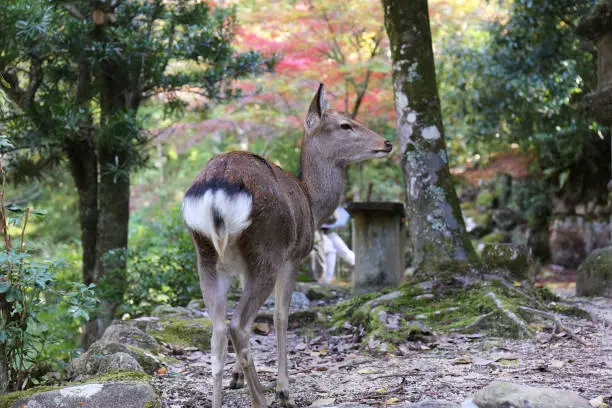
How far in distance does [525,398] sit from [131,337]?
2.82m

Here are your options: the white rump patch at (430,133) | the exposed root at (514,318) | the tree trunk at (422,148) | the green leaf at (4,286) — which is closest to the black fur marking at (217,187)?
the green leaf at (4,286)

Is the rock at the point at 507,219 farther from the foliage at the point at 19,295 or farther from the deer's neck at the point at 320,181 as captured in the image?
the foliage at the point at 19,295

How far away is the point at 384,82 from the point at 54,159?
5965mm

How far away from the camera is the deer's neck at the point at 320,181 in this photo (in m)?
4.25

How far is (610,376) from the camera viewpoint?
367 cm

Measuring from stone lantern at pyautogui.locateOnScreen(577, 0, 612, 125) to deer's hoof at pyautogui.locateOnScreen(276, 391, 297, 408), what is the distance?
15.4 ft

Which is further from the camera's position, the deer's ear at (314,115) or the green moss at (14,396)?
the deer's ear at (314,115)

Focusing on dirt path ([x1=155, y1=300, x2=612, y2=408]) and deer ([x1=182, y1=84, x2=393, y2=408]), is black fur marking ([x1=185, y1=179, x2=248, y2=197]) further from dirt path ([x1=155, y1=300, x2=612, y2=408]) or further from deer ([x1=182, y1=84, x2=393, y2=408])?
dirt path ([x1=155, y1=300, x2=612, y2=408])

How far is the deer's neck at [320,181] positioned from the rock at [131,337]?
57.7 inches

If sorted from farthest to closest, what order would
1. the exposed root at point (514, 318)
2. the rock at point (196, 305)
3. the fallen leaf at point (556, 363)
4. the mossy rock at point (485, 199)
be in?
the mossy rock at point (485, 199)
the rock at point (196, 305)
the exposed root at point (514, 318)
the fallen leaf at point (556, 363)

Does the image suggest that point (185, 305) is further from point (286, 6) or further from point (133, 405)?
point (286, 6)

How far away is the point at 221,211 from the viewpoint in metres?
3.03

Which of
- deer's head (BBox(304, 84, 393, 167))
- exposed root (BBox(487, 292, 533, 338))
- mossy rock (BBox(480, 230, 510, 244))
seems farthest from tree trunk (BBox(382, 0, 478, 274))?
mossy rock (BBox(480, 230, 510, 244))

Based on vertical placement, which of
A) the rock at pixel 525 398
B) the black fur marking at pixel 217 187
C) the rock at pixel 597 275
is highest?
the black fur marking at pixel 217 187
